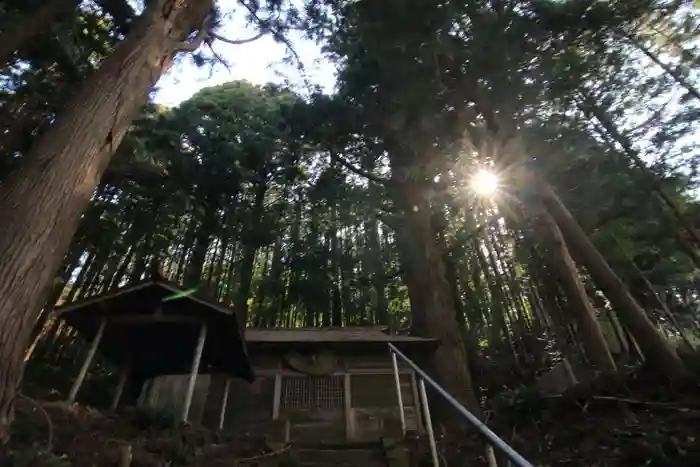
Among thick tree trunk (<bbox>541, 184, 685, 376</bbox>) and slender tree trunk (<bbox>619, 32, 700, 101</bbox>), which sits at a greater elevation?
slender tree trunk (<bbox>619, 32, 700, 101</bbox>)

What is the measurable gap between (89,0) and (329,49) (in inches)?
182

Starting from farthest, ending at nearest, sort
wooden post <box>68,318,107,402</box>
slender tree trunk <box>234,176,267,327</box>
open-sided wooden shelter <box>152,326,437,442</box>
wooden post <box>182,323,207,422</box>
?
1. slender tree trunk <box>234,176,267,327</box>
2. open-sided wooden shelter <box>152,326,437,442</box>
3. wooden post <box>68,318,107,402</box>
4. wooden post <box>182,323,207,422</box>

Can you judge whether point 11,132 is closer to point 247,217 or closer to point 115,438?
point 115,438

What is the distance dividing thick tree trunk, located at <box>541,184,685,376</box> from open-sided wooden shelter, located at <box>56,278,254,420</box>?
182 inches

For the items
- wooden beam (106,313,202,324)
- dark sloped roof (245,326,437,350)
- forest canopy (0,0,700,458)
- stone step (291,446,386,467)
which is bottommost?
stone step (291,446,386,467)

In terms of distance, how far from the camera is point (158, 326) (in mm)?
6555

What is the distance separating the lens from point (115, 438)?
4.00 meters

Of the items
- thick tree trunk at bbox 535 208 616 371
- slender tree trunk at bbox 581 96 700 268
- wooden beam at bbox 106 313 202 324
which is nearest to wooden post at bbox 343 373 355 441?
wooden beam at bbox 106 313 202 324

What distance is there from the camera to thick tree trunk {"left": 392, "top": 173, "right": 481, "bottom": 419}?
7.63m

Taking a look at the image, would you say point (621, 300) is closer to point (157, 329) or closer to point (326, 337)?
point (326, 337)

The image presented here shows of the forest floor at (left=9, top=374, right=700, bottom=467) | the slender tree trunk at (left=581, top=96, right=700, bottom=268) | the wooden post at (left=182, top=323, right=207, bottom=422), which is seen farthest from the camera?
the slender tree trunk at (left=581, top=96, right=700, bottom=268)

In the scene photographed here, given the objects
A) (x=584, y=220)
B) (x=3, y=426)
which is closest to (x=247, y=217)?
(x=584, y=220)

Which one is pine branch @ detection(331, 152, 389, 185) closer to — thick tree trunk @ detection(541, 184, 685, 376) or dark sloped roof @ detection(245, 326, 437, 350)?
dark sloped roof @ detection(245, 326, 437, 350)

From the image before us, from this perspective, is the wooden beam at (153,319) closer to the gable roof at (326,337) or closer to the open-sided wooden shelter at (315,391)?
the open-sided wooden shelter at (315,391)
